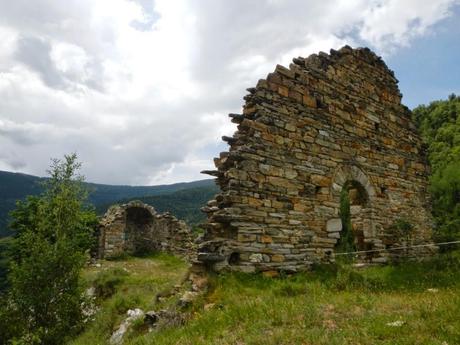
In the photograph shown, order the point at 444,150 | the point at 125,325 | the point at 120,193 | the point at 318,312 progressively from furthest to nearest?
the point at 120,193
the point at 444,150
the point at 125,325
the point at 318,312

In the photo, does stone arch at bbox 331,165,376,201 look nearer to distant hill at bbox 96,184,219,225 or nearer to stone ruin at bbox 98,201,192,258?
stone ruin at bbox 98,201,192,258

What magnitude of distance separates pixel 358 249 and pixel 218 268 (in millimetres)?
4925

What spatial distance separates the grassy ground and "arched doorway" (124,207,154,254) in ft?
39.2

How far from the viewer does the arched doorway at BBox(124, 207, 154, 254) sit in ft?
63.5

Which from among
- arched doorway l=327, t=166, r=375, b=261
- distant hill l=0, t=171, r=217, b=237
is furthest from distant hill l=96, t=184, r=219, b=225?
arched doorway l=327, t=166, r=375, b=261

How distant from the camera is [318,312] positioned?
4922 millimetres

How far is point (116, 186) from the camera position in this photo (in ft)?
592

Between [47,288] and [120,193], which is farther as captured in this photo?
[120,193]

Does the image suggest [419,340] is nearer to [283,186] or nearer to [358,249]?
[283,186]

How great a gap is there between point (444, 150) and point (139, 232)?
101 feet

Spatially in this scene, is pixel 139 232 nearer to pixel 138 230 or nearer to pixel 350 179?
pixel 138 230

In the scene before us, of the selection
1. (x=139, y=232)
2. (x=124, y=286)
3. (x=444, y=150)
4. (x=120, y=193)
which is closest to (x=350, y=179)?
(x=124, y=286)

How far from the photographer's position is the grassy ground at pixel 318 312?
161 inches

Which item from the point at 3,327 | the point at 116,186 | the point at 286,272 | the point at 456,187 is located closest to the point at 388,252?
the point at 286,272
